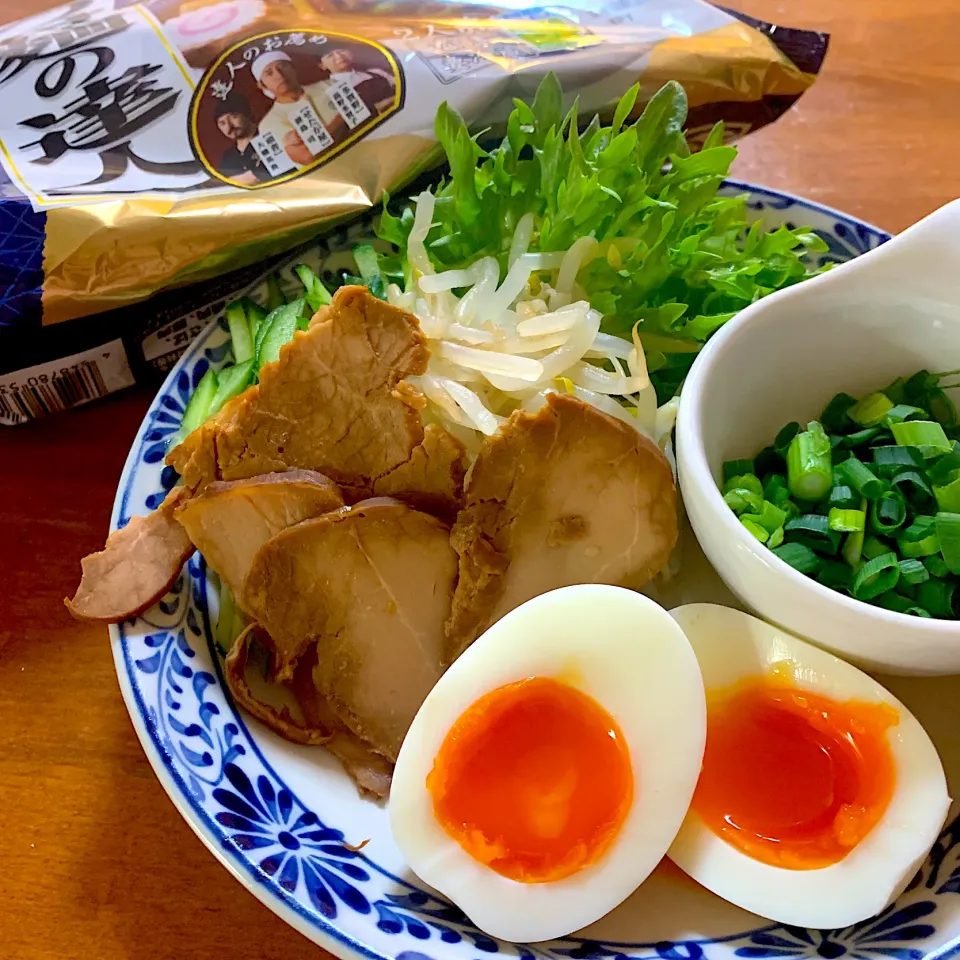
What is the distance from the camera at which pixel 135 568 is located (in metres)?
1.14

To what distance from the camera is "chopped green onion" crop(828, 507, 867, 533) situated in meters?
1.07

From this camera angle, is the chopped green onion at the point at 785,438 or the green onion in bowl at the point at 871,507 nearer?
the green onion in bowl at the point at 871,507

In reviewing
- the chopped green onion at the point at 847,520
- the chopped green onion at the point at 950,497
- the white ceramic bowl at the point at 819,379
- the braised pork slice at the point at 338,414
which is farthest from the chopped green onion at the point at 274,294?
the chopped green onion at the point at 950,497

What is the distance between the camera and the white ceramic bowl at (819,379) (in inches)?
38.4

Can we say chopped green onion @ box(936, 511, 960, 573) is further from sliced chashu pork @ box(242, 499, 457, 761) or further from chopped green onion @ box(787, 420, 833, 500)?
sliced chashu pork @ box(242, 499, 457, 761)

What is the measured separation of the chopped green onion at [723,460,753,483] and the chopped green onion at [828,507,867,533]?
149 millimetres

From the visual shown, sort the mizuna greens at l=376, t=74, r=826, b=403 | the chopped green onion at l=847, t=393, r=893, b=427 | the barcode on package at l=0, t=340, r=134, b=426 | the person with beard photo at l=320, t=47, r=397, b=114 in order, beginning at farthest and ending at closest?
the person with beard photo at l=320, t=47, r=397, b=114 → the barcode on package at l=0, t=340, r=134, b=426 → the mizuna greens at l=376, t=74, r=826, b=403 → the chopped green onion at l=847, t=393, r=893, b=427

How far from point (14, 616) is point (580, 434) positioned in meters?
0.93

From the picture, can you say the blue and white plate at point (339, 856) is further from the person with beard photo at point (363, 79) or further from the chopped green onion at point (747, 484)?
the person with beard photo at point (363, 79)

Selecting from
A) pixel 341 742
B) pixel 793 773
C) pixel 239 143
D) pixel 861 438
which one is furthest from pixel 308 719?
pixel 239 143

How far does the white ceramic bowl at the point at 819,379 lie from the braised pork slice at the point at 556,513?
0.24 feet

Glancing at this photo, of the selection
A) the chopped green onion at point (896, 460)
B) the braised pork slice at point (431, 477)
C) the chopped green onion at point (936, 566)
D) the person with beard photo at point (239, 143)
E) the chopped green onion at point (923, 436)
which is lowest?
the chopped green onion at point (936, 566)

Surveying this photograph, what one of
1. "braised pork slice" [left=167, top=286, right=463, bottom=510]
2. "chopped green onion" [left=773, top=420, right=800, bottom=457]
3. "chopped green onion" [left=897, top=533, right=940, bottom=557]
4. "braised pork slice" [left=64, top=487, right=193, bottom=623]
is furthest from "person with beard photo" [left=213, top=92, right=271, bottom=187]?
"chopped green onion" [left=897, top=533, right=940, bottom=557]

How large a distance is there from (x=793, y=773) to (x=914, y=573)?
28 centimetres
